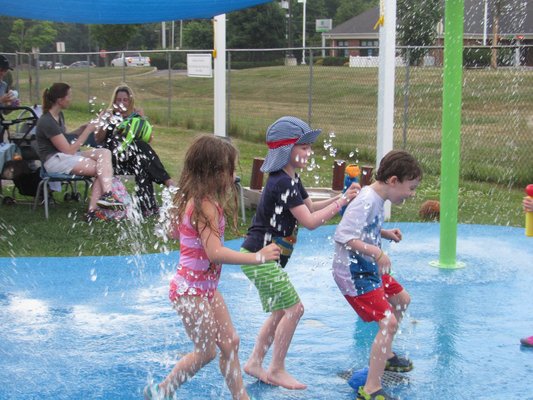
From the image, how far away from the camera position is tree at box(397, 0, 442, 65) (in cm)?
2409

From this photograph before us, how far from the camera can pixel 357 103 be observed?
60.1 feet

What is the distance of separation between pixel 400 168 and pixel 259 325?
5.64ft

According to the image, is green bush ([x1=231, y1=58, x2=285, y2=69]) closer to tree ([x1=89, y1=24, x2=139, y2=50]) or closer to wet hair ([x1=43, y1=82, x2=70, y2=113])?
wet hair ([x1=43, y1=82, x2=70, y2=113])

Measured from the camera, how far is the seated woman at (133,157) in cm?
916

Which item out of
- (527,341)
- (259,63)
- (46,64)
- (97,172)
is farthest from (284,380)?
Result: (46,64)

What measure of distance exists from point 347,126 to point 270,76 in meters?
5.01

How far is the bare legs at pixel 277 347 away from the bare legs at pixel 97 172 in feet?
15.7

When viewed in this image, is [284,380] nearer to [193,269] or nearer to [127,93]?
[193,269]

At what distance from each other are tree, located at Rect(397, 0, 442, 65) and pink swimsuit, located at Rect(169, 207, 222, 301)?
20.7m

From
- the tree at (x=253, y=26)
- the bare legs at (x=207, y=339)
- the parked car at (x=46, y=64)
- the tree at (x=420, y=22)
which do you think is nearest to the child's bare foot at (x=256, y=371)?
the bare legs at (x=207, y=339)

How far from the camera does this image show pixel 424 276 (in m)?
6.47

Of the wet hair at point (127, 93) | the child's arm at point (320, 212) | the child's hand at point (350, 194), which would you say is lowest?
the child's arm at point (320, 212)

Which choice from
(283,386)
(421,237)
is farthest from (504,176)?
(283,386)

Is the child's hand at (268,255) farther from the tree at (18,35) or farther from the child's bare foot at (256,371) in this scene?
the tree at (18,35)
